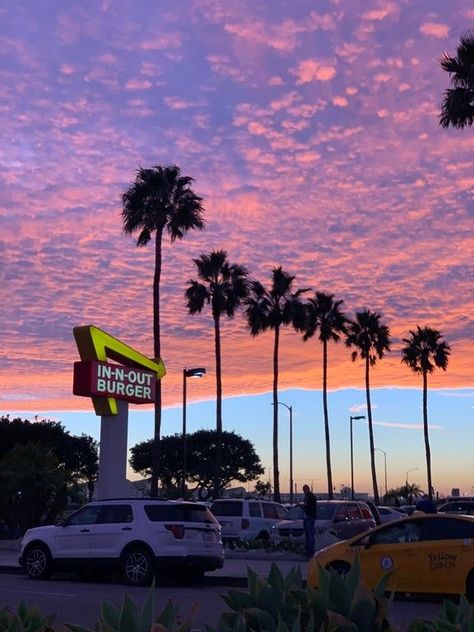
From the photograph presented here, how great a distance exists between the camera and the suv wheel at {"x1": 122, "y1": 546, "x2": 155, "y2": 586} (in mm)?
17578

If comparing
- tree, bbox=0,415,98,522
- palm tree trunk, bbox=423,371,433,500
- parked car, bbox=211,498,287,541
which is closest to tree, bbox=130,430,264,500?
tree, bbox=0,415,98,522

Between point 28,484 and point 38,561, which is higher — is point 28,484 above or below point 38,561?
above

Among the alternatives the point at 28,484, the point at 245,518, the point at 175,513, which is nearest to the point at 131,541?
the point at 175,513

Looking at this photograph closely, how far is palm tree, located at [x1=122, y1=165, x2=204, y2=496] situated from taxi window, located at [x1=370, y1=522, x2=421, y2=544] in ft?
80.5

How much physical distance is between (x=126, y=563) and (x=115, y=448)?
34.8ft

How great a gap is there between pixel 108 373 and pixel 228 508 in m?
6.59

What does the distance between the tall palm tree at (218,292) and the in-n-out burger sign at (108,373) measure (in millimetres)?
17201

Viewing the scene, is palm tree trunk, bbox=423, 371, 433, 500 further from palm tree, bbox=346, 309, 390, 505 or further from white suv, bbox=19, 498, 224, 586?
white suv, bbox=19, 498, 224, 586

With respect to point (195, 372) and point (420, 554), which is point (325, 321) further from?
point (420, 554)

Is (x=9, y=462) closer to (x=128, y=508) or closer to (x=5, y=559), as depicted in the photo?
(x=5, y=559)

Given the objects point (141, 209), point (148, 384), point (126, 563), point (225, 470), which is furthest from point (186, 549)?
point (225, 470)

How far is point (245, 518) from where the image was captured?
30094 millimetres

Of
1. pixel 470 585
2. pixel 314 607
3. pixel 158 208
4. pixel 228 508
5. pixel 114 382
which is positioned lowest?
pixel 470 585

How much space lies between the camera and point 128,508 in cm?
1838
